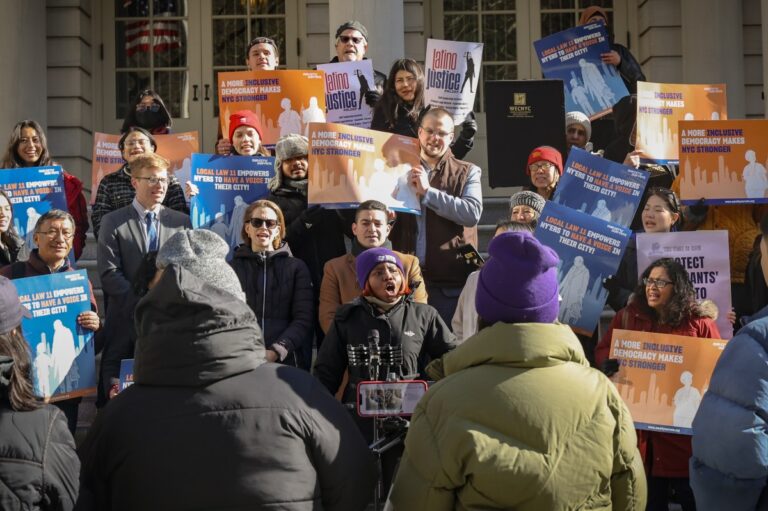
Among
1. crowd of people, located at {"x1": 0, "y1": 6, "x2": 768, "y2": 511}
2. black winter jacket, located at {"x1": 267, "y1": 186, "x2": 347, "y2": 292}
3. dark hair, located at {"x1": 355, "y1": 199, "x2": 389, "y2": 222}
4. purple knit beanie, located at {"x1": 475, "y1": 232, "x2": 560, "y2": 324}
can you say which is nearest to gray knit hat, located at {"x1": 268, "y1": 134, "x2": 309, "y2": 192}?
black winter jacket, located at {"x1": 267, "y1": 186, "x2": 347, "y2": 292}

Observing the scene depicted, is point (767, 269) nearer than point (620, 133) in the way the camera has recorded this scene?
Yes

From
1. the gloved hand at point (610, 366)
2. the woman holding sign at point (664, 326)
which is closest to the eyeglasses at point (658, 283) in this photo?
the woman holding sign at point (664, 326)

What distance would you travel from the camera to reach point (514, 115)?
8562mm

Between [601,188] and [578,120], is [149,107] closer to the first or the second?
[578,120]

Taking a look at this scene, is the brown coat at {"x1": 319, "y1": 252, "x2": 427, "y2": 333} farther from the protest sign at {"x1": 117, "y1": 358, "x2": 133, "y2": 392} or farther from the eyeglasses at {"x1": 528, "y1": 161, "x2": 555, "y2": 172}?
the eyeglasses at {"x1": 528, "y1": 161, "x2": 555, "y2": 172}

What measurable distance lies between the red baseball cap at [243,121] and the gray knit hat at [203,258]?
353cm

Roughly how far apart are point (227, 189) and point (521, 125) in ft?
7.27

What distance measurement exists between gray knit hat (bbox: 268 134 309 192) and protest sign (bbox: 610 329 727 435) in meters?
2.37

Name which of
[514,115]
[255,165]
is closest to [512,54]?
[514,115]

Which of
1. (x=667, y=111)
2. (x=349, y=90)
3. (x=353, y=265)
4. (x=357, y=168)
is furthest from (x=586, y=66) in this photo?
(x=353, y=265)

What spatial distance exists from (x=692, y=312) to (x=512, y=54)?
8648 mm

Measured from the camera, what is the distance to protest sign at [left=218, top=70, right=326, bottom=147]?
839 cm

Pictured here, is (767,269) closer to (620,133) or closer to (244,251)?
(244,251)

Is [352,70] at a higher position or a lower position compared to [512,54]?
lower
